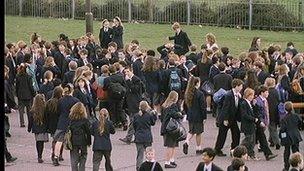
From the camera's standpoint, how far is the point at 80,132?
1388 centimetres

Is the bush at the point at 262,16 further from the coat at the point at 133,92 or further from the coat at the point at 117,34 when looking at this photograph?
the coat at the point at 133,92

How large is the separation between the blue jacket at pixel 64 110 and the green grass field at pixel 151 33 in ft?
48.6

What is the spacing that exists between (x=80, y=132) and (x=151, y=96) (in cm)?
685

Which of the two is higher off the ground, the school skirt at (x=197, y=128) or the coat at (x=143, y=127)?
the coat at (x=143, y=127)

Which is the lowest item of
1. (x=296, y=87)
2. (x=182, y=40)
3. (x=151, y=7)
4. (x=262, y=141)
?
(x=262, y=141)

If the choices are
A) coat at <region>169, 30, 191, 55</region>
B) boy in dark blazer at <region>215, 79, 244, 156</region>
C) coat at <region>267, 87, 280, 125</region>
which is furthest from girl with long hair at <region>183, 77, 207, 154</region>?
coat at <region>169, 30, 191, 55</region>

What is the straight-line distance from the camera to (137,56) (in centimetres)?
2089

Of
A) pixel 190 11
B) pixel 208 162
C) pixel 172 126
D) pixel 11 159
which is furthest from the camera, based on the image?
pixel 190 11

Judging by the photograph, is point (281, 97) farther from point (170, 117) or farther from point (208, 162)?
point (208, 162)

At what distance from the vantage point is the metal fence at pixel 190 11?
3484 cm

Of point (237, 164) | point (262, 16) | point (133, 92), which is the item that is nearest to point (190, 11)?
point (262, 16)

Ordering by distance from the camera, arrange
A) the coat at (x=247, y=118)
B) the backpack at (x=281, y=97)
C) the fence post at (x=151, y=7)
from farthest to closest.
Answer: the fence post at (x=151, y=7), the backpack at (x=281, y=97), the coat at (x=247, y=118)

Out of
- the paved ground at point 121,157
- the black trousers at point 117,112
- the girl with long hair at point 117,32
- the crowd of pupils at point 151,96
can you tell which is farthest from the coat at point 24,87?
the girl with long hair at point 117,32
